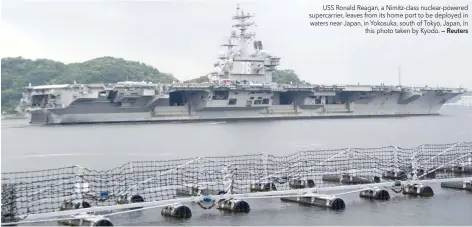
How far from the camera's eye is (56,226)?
297 inches

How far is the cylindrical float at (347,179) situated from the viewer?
1086 cm

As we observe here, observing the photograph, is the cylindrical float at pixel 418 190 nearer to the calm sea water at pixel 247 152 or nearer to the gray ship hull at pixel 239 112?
the calm sea water at pixel 247 152

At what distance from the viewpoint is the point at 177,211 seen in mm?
8195

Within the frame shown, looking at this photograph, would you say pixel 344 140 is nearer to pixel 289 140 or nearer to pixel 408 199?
pixel 289 140

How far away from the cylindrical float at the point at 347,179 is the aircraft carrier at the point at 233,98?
24489mm

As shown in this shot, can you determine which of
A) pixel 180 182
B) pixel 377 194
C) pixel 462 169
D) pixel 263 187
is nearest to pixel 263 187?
pixel 263 187

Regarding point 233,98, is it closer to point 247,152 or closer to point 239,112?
point 239,112

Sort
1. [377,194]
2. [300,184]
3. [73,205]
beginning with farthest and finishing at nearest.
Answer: [300,184]
[377,194]
[73,205]

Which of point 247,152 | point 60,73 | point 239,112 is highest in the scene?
point 60,73

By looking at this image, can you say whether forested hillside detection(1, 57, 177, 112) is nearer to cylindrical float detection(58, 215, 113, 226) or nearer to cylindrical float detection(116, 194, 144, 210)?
cylindrical float detection(116, 194, 144, 210)

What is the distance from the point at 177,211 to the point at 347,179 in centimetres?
404

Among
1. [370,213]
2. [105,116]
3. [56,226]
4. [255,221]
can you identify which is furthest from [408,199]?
[105,116]

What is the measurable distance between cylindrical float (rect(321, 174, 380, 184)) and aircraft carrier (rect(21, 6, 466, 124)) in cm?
2449

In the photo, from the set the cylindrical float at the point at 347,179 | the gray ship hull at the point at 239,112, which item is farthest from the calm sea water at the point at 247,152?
the cylindrical float at the point at 347,179
